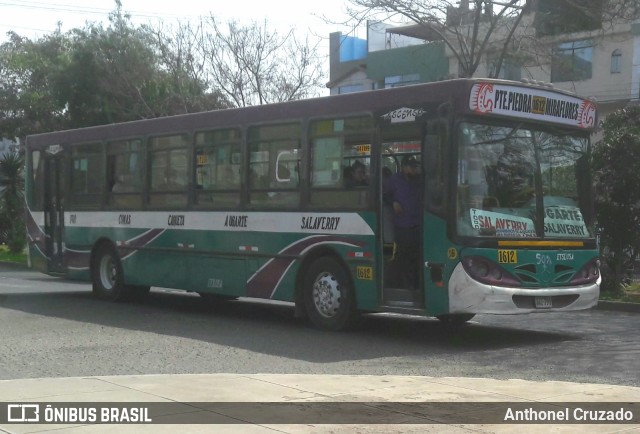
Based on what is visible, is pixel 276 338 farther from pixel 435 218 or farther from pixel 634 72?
pixel 634 72

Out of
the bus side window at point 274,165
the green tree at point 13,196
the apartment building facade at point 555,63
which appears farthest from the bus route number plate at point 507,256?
the green tree at point 13,196

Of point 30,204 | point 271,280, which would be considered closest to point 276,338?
point 271,280

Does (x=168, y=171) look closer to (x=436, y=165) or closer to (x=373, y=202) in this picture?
(x=373, y=202)

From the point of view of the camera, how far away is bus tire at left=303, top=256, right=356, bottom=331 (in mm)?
12664

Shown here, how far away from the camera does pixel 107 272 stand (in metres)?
17.5

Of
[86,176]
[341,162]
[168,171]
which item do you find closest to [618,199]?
[341,162]

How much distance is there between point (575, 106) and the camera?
12.7 metres

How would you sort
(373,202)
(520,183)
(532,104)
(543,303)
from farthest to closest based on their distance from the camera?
(373,202)
(532,104)
(520,183)
(543,303)

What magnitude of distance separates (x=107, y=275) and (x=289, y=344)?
6.75m

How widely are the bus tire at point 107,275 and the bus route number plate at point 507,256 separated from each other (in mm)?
7980

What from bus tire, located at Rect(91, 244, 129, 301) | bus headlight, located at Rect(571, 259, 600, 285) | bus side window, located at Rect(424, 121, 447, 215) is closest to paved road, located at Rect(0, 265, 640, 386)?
bus tire, located at Rect(91, 244, 129, 301)

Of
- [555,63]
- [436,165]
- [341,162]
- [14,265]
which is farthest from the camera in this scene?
[14,265]

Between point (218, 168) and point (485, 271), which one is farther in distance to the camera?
point (218, 168)

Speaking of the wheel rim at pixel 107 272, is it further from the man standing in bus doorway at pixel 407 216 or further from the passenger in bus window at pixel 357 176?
the man standing in bus doorway at pixel 407 216
